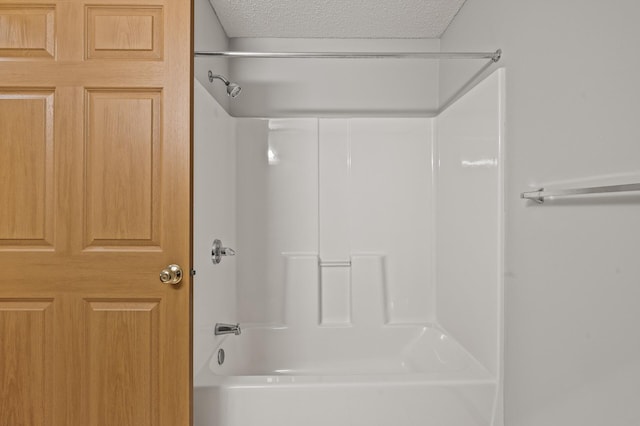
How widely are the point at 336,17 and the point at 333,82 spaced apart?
1.48 ft

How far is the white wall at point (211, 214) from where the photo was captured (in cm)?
196

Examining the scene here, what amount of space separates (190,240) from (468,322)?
4.73 feet

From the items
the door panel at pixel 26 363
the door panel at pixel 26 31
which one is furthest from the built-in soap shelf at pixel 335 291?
the door panel at pixel 26 31

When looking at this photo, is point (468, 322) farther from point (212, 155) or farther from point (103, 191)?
point (103, 191)

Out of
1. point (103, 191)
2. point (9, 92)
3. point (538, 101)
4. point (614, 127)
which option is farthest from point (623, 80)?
point (9, 92)

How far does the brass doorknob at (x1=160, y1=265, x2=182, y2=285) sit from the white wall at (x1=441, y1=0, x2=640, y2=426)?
1336 millimetres

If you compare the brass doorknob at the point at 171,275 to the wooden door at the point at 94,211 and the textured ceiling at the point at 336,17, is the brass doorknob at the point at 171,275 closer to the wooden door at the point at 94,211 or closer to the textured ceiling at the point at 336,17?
the wooden door at the point at 94,211

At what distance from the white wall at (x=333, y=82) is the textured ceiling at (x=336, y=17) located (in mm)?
70

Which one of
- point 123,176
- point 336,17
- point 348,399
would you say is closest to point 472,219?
point 348,399

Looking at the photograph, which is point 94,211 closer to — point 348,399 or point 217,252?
point 217,252

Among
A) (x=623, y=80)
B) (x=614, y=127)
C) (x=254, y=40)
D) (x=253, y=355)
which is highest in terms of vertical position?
(x=254, y=40)

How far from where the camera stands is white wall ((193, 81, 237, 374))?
1962 millimetres

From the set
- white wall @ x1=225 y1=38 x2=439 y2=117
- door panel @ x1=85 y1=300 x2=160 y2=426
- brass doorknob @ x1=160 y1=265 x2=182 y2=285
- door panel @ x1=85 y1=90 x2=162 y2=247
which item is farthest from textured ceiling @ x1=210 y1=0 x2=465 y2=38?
door panel @ x1=85 y1=300 x2=160 y2=426

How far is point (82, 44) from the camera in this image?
1.65m
